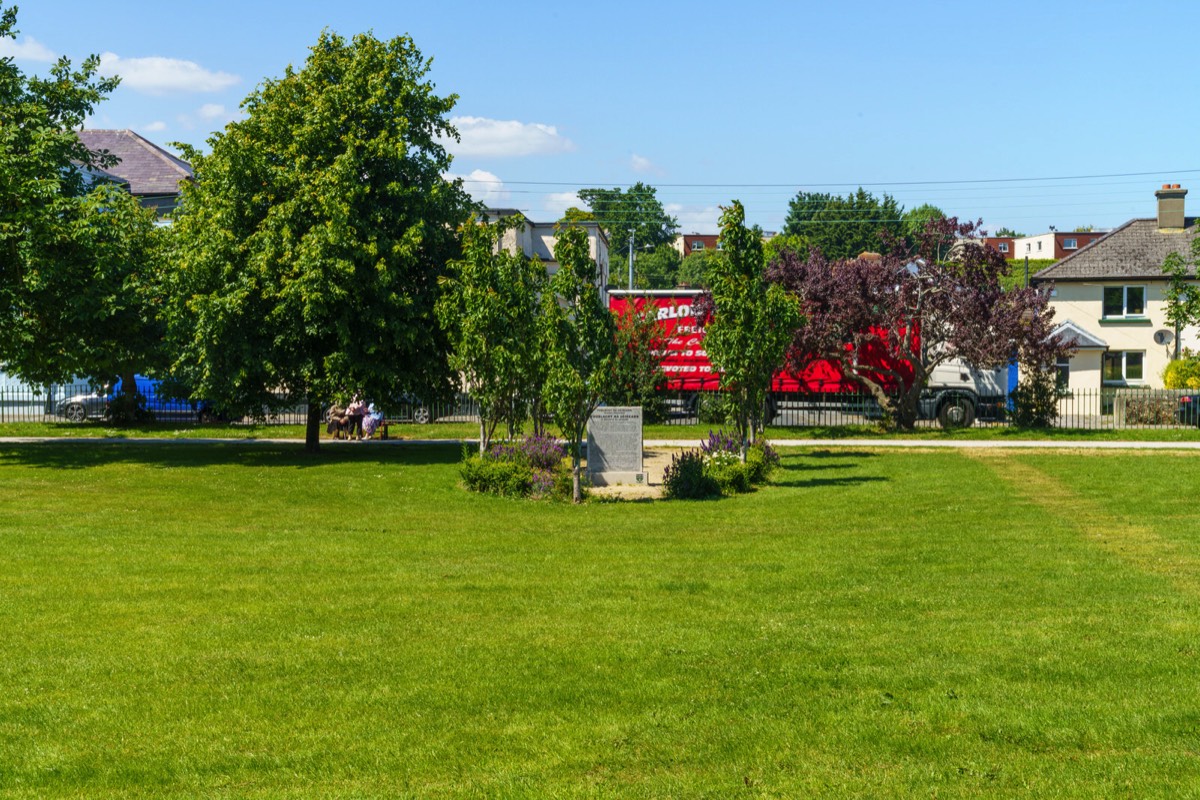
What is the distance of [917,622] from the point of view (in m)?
10.5

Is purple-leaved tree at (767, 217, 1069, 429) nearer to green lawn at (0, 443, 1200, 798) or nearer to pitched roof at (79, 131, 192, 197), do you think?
green lawn at (0, 443, 1200, 798)

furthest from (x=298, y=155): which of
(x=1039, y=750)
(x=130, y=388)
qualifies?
(x=1039, y=750)

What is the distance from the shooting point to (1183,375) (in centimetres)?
4038

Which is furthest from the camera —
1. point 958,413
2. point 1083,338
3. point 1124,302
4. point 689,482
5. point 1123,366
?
point 1123,366

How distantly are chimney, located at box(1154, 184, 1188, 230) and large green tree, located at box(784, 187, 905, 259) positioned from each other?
6557 cm

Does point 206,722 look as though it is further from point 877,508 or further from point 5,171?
point 5,171

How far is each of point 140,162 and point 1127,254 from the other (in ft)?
141

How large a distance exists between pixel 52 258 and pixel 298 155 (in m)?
5.64

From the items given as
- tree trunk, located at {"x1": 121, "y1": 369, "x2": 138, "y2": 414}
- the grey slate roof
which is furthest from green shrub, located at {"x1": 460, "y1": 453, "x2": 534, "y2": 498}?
the grey slate roof

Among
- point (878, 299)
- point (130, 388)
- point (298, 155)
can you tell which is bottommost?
point (130, 388)

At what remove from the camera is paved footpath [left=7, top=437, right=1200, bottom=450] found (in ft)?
Answer: 92.4

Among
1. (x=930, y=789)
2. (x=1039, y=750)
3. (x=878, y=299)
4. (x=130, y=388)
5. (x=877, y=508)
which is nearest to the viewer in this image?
(x=930, y=789)

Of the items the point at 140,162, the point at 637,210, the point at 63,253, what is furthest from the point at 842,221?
the point at 63,253

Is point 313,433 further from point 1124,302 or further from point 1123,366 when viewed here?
point 1124,302
